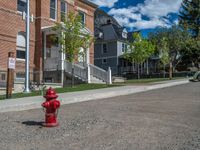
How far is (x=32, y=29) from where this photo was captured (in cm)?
2562

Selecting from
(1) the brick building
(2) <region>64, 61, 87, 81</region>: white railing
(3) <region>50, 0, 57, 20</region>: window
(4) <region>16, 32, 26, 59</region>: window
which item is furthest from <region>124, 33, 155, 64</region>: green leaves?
(4) <region>16, 32, 26, 59</region>: window

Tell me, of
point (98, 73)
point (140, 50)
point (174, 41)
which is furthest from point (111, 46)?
point (98, 73)

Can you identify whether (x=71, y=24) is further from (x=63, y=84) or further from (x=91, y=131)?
(x=91, y=131)

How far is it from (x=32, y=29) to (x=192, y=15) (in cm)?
4314

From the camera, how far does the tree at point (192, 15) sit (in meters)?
58.6

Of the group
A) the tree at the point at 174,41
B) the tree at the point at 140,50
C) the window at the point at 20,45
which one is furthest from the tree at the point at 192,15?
the window at the point at 20,45

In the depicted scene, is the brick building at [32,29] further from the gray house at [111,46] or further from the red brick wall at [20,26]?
the gray house at [111,46]

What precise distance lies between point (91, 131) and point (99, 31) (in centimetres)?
5029

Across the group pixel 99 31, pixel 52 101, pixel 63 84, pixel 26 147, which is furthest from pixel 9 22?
pixel 99 31

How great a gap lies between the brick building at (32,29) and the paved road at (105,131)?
12.2 m

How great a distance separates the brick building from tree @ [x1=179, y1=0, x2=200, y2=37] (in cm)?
3468

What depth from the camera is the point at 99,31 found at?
56.3 meters

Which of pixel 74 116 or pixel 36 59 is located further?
pixel 36 59

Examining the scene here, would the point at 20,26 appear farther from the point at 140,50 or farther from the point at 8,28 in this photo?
the point at 140,50
